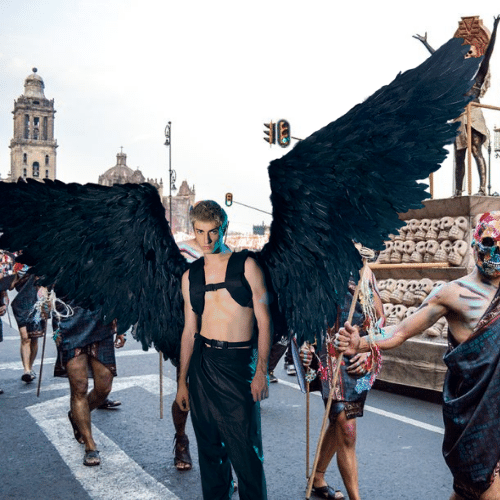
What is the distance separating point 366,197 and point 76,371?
3342mm

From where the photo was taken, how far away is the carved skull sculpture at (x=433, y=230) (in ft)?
26.5

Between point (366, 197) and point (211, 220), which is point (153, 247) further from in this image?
point (366, 197)

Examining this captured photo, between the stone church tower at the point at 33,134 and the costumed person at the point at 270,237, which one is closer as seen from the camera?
the costumed person at the point at 270,237

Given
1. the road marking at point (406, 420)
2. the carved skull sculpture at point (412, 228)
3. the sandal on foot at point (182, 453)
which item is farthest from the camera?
the carved skull sculpture at point (412, 228)

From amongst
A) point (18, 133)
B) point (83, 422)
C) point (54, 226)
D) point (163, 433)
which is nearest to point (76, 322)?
point (83, 422)

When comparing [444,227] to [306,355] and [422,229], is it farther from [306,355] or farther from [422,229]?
[306,355]

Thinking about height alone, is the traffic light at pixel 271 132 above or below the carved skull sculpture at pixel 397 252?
above

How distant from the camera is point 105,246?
3414 millimetres

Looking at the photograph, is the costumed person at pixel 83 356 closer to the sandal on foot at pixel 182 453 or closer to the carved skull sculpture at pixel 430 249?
the sandal on foot at pixel 182 453

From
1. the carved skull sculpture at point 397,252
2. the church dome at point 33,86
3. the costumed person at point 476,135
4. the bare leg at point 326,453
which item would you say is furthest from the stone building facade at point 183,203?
the bare leg at point 326,453

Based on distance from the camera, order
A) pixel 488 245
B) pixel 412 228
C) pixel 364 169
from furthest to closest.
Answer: pixel 412 228 → pixel 488 245 → pixel 364 169

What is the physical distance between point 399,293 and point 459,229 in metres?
1.10

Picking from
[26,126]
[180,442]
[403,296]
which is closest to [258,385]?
[180,442]

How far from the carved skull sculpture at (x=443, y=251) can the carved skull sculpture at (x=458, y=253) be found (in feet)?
0.33
